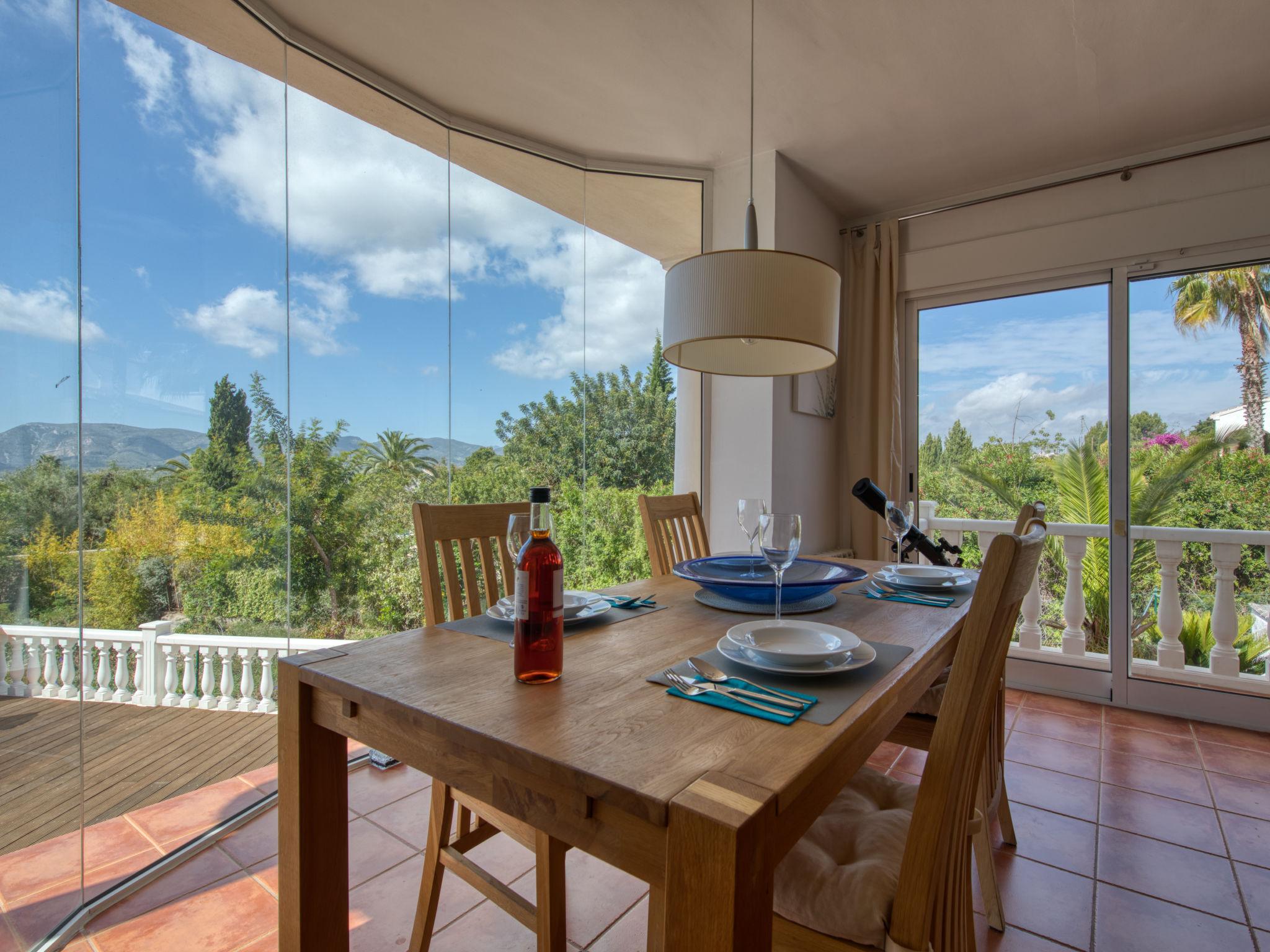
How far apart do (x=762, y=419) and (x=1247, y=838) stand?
7.12ft

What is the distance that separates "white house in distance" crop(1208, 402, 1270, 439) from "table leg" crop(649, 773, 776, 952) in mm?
3425

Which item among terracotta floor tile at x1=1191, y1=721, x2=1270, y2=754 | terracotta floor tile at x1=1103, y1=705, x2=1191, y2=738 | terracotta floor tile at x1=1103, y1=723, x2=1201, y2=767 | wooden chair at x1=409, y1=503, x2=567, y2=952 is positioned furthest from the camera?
terracotta floor tile at x1=1103, y1=705, x2=1191, y2=738

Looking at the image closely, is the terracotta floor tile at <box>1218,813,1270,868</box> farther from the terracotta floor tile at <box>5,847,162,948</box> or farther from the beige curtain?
the terracotta floor tile at <box>5,847,162,948</box>

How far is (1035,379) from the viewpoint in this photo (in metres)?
3.28

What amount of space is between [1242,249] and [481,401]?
135 inches

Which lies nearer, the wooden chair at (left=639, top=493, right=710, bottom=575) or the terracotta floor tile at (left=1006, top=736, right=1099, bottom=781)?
the wooden chair at (left=639, top=493, right=710, bottom=575)

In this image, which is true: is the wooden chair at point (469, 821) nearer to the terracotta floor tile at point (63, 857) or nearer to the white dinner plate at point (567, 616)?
the white dinner plate at point (567, 616)

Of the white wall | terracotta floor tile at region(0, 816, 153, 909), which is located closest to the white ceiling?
the white wall

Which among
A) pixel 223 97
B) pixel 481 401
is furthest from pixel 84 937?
pixel 223 97

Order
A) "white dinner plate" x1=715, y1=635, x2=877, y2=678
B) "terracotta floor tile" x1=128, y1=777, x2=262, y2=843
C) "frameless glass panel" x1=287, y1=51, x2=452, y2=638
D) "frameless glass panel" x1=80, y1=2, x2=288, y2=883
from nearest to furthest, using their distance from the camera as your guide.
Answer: "white dinner plate" x1=715, y1=635, x2=877, y2=678, "frameless glass panel" x1=80, y1=2, x2=288, y2=883, "terracotta floor tile" x1=128, y1=777, x2=262, y2=843, "frameless glass panel" x1=287, y1=51, x2=452, y2=638

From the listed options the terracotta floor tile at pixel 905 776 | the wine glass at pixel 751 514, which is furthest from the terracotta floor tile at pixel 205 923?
the terracotta floor tile at pixel 905 776

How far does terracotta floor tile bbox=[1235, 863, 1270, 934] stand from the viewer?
1531 mm

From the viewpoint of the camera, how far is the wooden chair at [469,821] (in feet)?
3.84

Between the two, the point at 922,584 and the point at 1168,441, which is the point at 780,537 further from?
the point at 1168,441
